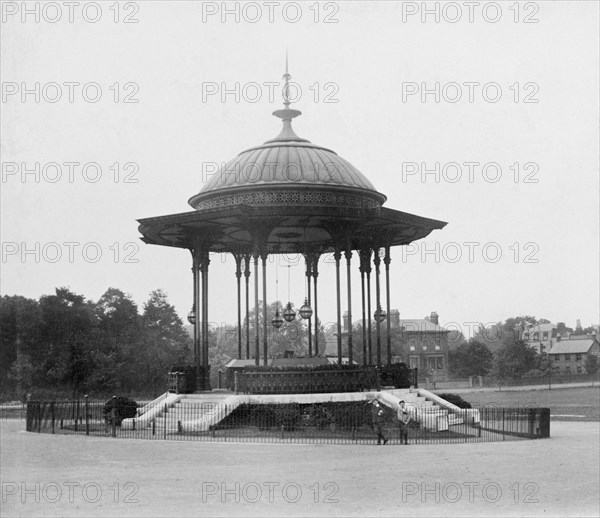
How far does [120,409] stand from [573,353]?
364 feet

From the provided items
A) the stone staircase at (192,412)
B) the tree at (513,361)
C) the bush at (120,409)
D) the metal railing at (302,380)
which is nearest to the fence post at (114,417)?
the bush at (120,409)

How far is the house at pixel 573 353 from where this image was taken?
128625 mm

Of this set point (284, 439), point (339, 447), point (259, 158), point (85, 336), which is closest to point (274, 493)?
point (339, 447)

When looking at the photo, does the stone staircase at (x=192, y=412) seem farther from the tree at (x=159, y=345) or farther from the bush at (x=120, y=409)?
the tree at (x=159, y=345)

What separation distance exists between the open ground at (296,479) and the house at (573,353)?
110932 millimetres

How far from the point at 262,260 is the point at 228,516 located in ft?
54.6

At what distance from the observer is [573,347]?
429 feet

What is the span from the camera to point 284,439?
23.6 meters

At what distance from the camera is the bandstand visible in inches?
1121

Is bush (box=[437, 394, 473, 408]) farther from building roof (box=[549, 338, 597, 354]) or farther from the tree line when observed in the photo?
building roof (box=[549, 338, 597, 354])

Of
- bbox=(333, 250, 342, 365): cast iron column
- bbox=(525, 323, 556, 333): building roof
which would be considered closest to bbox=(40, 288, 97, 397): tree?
bbox=(333, 250, 342, 365): cast iron column

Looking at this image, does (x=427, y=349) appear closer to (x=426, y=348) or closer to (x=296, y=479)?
(x=426, y=348)

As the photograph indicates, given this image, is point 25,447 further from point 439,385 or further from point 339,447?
point 439,385

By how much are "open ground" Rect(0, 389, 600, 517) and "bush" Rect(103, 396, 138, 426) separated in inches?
220
